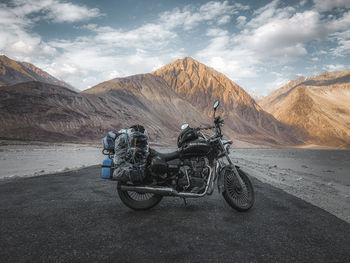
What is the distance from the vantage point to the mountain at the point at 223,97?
286 ft

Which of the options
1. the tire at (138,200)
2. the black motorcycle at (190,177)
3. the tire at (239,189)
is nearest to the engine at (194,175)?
the black motorcycle at (190,177)

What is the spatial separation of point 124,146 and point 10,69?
162688 mm

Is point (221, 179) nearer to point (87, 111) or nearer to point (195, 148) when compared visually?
point (195, 148)

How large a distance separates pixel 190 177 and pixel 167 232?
109cm

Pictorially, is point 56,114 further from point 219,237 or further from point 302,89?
point 302,89

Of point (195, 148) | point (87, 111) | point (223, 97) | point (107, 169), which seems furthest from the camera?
point (223, 97)

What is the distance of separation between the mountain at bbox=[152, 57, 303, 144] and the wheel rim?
80111mm

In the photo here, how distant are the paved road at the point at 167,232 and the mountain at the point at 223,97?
264 ft

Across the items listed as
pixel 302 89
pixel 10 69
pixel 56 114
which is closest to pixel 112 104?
pixel 56 114

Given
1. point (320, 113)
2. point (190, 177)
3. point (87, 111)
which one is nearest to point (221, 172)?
point (190, 177)

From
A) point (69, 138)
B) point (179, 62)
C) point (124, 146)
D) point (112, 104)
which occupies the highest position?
point (179, 62)

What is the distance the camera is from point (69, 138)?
41562 mm

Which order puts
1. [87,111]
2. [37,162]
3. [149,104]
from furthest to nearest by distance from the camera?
1. [149,104]
2. [87,111]
3. [37,162]

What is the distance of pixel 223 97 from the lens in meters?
94.4
